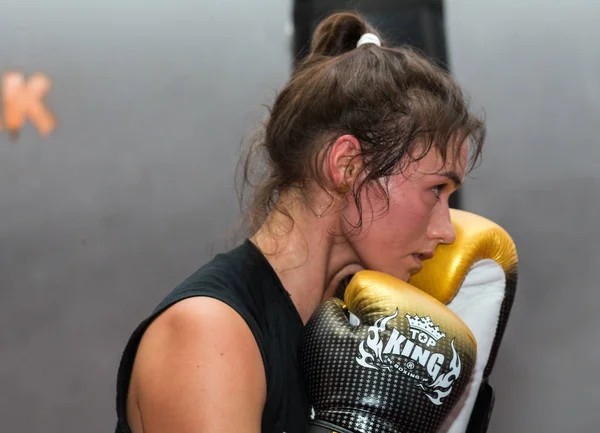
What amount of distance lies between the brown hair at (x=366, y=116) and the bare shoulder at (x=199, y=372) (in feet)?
0.99

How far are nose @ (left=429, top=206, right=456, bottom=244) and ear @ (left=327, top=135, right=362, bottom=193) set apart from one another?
0.15 meters

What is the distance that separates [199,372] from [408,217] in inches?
16.2

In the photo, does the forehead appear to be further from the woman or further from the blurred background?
the blurred background

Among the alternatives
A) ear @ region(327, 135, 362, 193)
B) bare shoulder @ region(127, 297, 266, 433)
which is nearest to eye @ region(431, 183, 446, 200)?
ear @ region(327, 135, 362, 193)

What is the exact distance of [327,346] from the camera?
112 centimetres

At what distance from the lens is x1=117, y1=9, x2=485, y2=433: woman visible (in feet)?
3.43

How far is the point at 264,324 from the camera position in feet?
3.75

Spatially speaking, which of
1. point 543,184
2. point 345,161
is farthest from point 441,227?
point 543,184

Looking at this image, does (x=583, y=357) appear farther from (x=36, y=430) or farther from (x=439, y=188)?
(x=36, y=430)

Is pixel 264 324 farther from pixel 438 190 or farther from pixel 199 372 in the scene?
pixel 438 190

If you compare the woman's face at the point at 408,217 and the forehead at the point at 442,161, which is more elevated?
the forehead at the point at 442,161

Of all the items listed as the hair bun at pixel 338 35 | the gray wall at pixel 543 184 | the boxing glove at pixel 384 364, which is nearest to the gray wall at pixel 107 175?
the gray wall at pixel 543 184

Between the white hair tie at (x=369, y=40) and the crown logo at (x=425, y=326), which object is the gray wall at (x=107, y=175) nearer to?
the white hair tie at (x=369, y=40)

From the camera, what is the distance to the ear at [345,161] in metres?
1.20
